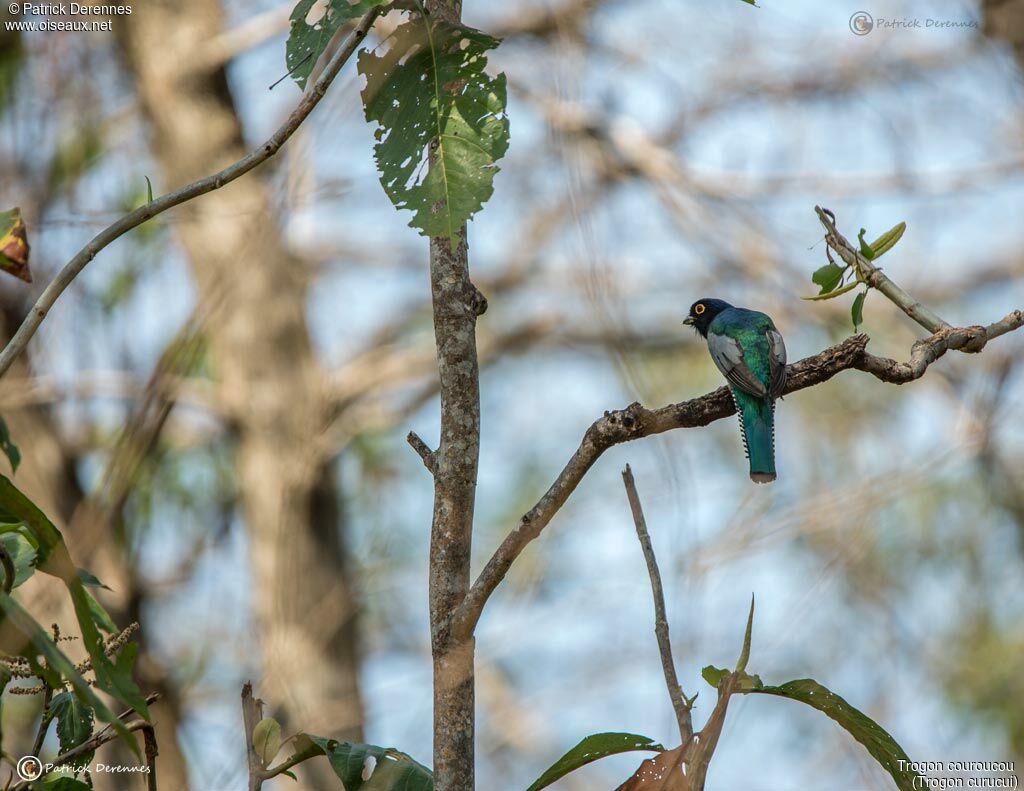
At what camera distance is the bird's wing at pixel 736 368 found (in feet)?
12.0

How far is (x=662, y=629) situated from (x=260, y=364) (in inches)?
280

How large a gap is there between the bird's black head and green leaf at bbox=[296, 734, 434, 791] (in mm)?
3866

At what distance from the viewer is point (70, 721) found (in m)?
1.91

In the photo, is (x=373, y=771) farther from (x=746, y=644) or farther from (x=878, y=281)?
(x=878, y=281)

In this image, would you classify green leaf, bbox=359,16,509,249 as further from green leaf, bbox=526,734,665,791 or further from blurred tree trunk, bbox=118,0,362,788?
blurred tree trunk, bbox=118,0,362,788

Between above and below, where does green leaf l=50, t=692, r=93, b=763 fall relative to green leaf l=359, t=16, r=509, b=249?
below

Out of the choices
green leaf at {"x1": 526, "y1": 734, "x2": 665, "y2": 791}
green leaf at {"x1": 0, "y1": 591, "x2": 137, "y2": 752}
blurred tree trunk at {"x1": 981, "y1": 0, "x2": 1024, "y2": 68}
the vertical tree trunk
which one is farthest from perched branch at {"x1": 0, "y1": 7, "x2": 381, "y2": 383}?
blurred tree trunk at {"x1": 981, "y1": 0, "x2": 1024, "y2": 68}

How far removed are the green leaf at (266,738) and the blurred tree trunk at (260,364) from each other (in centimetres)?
565

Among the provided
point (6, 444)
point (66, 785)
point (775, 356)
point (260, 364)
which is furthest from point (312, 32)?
point (260, 364)

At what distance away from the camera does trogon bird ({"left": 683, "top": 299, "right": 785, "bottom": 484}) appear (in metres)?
3.55

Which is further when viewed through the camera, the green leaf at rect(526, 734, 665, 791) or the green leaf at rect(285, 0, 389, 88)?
the green leaf at rect(285, 0, 389, 88)

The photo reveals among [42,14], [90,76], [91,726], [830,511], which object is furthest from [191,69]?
[91,726]

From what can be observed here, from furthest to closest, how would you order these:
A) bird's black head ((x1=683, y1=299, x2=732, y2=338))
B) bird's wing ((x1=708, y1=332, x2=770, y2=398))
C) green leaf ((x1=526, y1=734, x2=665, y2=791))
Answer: bird's black head ((x1=683, y1=299, x2=732, y2=338))
bird's wing ((x1=708, y1=332, x2=770, y2=398))
green leaf ((x1=526, y1=734, x2=665, y2=791))

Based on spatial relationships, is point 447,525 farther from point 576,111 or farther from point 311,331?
point 311,331
